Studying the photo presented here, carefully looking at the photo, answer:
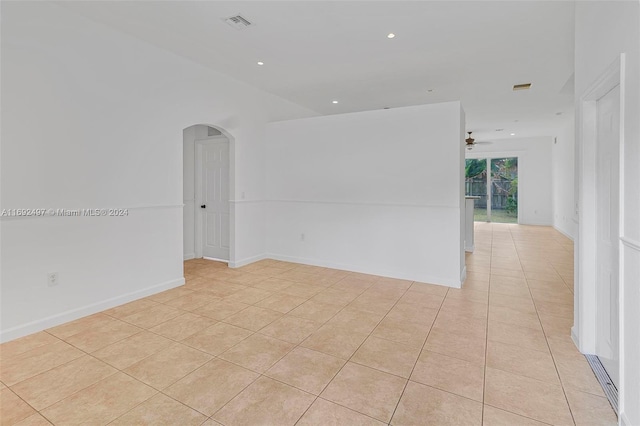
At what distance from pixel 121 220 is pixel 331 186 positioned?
2949 mm

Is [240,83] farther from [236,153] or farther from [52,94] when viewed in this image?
[52,94]

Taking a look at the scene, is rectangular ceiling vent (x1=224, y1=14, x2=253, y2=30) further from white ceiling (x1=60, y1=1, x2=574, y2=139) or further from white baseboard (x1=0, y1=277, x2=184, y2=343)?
white baseboard (x1=0, y1=277, x2=184, y2=343)

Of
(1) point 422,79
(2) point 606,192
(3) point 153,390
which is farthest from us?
(1) point 422,79

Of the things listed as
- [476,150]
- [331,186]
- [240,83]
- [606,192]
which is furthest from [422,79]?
[476,150]

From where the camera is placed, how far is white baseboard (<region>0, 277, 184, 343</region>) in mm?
2689

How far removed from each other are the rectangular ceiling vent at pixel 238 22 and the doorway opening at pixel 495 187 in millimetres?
9954

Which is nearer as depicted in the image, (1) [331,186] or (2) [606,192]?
(2) [606,192]

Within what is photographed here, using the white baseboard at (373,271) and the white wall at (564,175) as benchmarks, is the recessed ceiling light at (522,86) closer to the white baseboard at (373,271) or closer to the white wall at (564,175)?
the white wall at (564,175)

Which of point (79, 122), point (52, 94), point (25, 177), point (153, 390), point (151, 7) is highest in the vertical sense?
point (151, 7)

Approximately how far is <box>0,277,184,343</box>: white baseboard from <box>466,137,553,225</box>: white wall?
11.3 m

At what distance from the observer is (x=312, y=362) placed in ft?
7.67

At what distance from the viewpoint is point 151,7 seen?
9.68 ft

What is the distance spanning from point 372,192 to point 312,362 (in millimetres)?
2868

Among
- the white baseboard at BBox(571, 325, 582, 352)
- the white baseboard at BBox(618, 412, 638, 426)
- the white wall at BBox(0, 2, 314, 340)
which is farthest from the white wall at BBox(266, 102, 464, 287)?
the white baseboard at BBox(618, 412, 638, 426)
